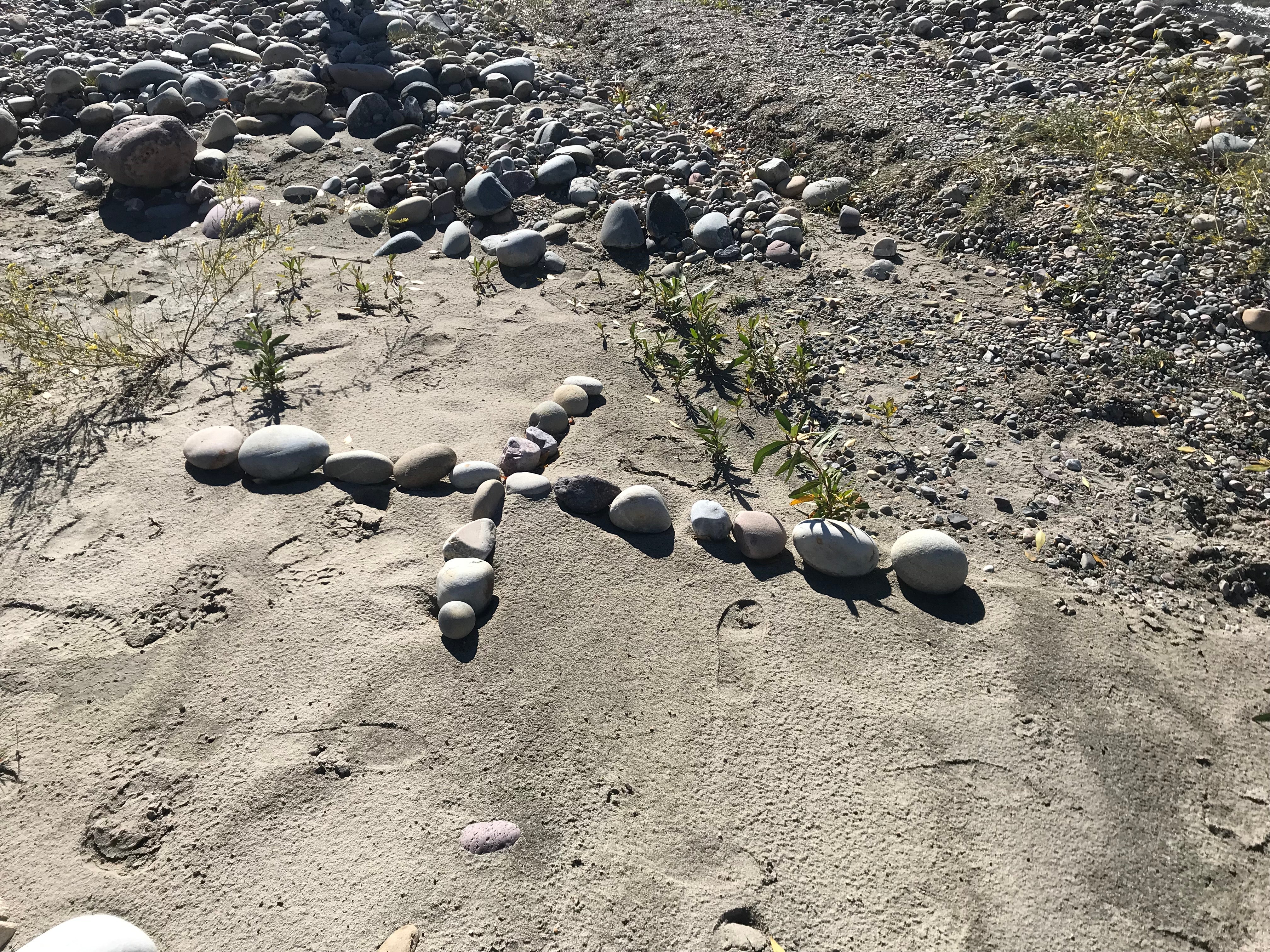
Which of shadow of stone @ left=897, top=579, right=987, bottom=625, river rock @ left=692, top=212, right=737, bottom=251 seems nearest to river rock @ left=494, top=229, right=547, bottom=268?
river rock @ left=692, top=212, right=737, bottom=251

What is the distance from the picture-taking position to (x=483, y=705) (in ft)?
7.50

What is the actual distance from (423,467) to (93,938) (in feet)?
5.28

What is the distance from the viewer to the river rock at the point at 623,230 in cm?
441

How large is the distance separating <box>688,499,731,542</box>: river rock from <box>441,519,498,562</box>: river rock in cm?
64

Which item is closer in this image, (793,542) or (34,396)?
(793,542)

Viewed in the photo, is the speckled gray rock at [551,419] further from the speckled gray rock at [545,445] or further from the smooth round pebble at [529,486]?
the smooth round pebble at [529,486]

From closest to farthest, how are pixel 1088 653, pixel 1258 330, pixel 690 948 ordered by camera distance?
1. pixel 690 948
2. pixel 1088 653
3. pixel 1258 330

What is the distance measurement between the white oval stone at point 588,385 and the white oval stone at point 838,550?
111 centimetres

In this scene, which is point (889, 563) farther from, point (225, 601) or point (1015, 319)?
point (225, 601)

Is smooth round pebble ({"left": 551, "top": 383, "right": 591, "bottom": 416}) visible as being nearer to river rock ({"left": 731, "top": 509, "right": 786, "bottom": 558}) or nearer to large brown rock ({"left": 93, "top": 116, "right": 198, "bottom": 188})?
river rock ({"left": 731, "top": 509, "right": 786, "bottom": 558})

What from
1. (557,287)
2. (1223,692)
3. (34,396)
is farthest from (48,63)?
(1223,692)

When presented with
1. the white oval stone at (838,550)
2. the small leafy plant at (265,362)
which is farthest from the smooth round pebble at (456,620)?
the small leafy plant at (265,362)

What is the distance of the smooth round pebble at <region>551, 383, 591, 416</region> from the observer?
335 cm

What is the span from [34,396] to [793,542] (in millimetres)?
2935
